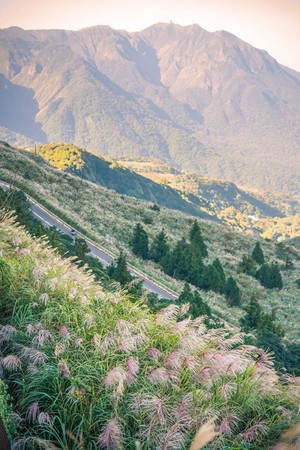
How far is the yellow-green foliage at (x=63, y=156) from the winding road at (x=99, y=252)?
310ft

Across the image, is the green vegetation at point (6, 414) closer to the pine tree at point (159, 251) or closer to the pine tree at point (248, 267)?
the pine tree at point (159, 251)

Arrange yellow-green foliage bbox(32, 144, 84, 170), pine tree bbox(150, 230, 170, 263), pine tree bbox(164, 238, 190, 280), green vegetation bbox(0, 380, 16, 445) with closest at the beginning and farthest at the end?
green vegetation bbox(0, 380, 16, 445)
pine tree bbox(164, 238, 190, 280)
pine tree bbox(150, 230, 170, 263)
yellow-green foliage bbox(32, 144, 84, 170)

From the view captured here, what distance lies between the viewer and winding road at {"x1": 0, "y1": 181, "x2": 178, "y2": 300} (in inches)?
938

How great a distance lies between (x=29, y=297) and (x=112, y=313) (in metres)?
1.30

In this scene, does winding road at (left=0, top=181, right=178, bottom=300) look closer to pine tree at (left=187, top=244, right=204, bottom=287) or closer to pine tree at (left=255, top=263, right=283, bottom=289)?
pine tree at (left=187, top=244, right=204, bottom=287)

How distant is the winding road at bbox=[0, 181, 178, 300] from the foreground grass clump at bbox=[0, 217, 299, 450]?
14.9 metres

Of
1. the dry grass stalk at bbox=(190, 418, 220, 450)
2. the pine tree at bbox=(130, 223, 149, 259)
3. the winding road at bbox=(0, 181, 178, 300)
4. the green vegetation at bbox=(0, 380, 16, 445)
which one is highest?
the dry grass stalk at bbox=(190, 418, 220, 450)

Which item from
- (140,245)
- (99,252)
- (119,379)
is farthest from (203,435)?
(140,245)

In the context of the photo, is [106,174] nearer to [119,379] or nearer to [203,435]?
[119,379]

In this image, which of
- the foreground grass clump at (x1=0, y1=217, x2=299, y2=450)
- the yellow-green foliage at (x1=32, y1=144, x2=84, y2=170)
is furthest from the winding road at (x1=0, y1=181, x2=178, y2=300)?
the yellow-green foliage at (x1=32, y1=144, x2=84, y2=170)

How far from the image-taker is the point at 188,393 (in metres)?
5.36

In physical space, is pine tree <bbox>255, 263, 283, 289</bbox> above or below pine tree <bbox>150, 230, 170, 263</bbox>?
above

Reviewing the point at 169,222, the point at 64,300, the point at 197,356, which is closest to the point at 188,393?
the point at 197,356

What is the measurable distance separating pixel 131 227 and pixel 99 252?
12.0 metres
